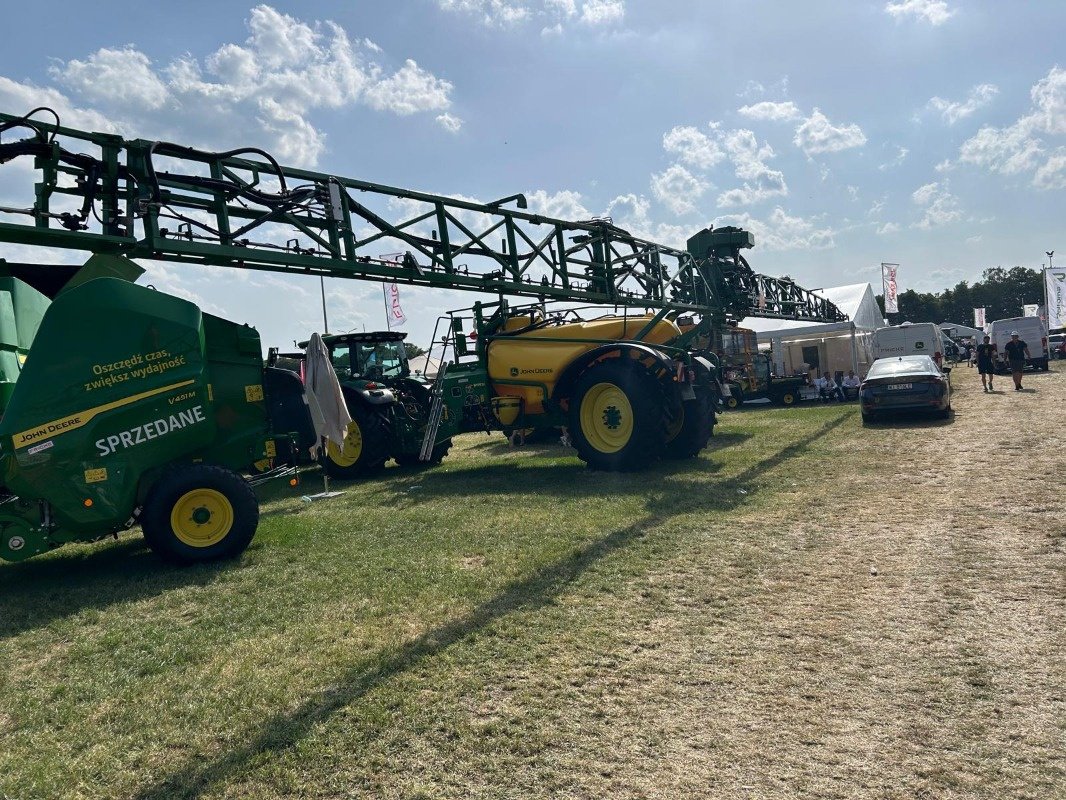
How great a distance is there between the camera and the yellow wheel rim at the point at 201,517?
6.00 m

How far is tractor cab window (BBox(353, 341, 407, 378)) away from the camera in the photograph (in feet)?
40.3

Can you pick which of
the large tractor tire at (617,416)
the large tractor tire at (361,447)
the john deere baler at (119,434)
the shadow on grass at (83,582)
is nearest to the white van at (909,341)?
the large tractor tire at (617,416)

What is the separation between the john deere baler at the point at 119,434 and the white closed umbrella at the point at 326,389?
2.02 metres

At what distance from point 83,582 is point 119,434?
128 cm

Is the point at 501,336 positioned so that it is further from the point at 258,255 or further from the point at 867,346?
the point at 867,346

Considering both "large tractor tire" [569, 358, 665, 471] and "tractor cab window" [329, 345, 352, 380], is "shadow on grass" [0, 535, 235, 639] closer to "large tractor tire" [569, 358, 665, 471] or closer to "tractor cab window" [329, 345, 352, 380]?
"large tractor tire" [569, 358, 665, 471]

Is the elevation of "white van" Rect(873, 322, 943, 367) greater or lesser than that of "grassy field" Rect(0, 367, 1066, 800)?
greater

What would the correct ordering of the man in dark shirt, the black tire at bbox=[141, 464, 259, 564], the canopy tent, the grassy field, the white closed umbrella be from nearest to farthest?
the grassy field
the black tire at bbox=[141, 464, 259, 564]
the white closed umbrella
the man in dark shirt
the canopy tent

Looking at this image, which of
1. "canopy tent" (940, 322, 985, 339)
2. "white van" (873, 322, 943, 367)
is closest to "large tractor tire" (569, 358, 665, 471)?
"white van" (873, 322, 943, 367)

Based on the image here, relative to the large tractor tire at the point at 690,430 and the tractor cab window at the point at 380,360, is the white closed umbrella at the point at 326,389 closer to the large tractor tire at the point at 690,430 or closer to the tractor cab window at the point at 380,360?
the tractor cab window at the point at 380,360

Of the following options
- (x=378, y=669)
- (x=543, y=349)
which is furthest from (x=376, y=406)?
(x=378, y=669)

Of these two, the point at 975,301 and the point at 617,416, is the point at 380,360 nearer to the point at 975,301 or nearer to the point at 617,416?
the point at 617,416

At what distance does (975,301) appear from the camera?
7838 centimetres

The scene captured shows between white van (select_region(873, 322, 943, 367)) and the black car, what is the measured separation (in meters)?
7.68
